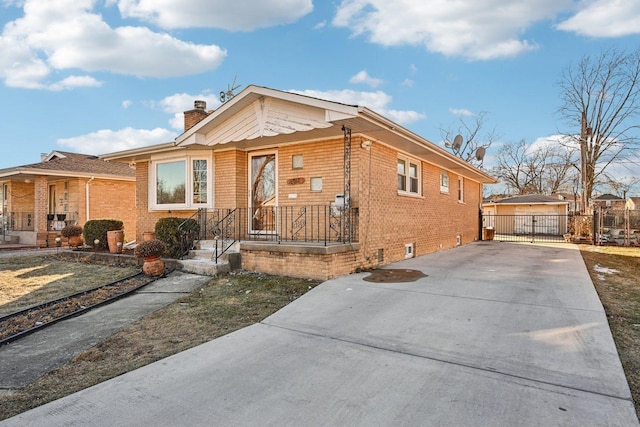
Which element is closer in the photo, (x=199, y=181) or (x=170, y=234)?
(x=170, y=234)

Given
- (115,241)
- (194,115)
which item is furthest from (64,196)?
(194,115)

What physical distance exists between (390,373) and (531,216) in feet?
91.5

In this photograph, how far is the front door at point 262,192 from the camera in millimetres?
10000

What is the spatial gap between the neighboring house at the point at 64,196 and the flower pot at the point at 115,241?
7293 mm

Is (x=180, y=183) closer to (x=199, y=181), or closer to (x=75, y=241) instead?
(x=199, y=181)

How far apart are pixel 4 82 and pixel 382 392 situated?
71.2 feet

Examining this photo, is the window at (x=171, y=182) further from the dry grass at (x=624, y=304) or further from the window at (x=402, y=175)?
the dry grass at (x=624, y=304)

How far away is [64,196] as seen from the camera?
18.4m

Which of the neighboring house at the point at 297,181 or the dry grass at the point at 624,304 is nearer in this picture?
the dry grass at the point at 624,304

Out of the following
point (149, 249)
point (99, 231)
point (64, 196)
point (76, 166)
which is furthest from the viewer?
point (64, 196)

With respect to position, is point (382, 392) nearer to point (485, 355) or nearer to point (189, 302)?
point (485, 355)

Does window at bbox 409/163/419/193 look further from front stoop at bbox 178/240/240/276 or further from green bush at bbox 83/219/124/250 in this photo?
green bush at bbox 83/219/124/250

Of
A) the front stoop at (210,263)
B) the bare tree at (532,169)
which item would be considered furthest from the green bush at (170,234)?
the bare tree at (532,169)

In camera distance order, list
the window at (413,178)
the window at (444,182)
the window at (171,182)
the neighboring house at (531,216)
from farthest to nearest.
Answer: the neighboring house at (531,216), the window at (444,182), the window at (413,178), the window at (171,182)
